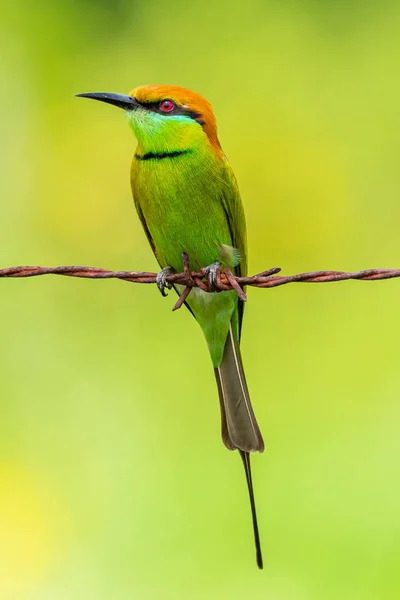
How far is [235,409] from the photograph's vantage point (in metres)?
2.81

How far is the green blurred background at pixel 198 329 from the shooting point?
370 cm

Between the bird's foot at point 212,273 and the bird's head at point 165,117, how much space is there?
35 centimetres

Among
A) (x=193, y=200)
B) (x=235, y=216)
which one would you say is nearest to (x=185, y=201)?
(x=193, y=200)

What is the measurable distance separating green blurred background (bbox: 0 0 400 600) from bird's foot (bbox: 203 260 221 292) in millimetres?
1293

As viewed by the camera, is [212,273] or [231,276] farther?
[212,273]

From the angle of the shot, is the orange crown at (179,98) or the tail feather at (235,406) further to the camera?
the orange crown at (179,98)

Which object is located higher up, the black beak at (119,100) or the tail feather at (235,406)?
the black beak at (119,100)

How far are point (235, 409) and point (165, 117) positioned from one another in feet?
2.82

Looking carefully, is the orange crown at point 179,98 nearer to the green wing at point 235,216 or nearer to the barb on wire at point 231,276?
the green wing at point 235,216

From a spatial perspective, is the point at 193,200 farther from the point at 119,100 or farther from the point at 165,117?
the point at 119,100

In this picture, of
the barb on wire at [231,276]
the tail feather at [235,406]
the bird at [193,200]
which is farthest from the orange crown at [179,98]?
the barb on wire at [231,276]

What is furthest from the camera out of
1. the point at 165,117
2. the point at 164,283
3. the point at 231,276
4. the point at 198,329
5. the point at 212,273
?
the point at 198,329

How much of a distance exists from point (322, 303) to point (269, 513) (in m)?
1.14

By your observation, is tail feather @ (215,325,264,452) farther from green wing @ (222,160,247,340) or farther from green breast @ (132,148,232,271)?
green breast @ (132,148,232,271)
